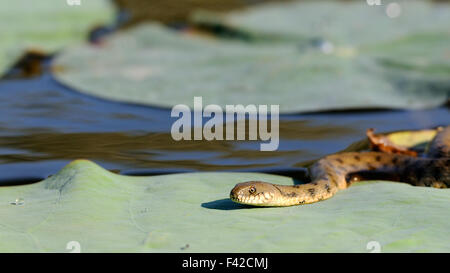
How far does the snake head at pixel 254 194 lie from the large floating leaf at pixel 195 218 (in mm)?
45

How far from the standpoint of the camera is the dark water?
3859mm

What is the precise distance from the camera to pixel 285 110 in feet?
15.9

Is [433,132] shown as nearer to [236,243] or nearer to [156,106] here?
Answer: [156,106]

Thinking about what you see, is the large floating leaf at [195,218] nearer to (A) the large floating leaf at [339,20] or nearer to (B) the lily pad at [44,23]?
(A) the large floating leaf at [339,20]

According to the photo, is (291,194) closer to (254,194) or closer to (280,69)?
(254,194)

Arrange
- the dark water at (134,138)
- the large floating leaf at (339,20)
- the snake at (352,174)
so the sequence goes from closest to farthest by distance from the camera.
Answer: the snake at (352,174), the dark water at (134,138), the large floating leaf at (339,20)

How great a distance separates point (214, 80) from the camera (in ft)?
18.3

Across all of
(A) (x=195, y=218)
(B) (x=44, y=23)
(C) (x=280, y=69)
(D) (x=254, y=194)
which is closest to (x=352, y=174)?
(D) (x=254, y=194)

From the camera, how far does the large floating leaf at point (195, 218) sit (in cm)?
236

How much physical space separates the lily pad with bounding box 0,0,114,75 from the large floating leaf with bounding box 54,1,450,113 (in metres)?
0.76

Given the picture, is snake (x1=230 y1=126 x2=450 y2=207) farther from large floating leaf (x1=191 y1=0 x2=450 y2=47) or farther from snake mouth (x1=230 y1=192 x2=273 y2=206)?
large floating leaf (x1=191 y1=0 x2=450 y2=47)

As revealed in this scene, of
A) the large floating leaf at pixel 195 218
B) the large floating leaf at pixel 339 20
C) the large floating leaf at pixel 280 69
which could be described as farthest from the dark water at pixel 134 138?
the large floating leaf at pixel 339 20

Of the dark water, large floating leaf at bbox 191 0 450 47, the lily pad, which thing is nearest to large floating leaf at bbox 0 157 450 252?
the dark water

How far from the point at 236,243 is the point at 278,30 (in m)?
5.08
